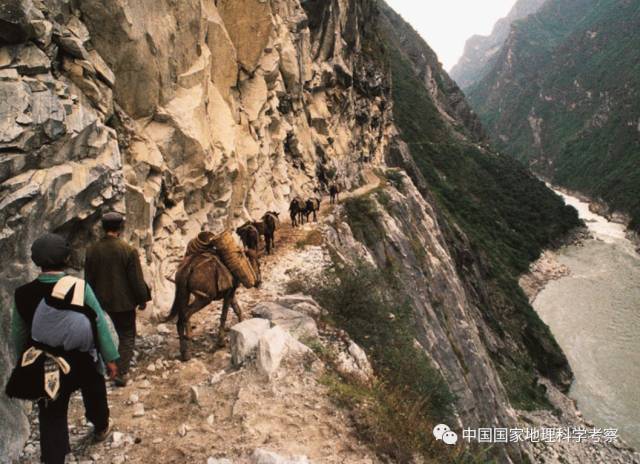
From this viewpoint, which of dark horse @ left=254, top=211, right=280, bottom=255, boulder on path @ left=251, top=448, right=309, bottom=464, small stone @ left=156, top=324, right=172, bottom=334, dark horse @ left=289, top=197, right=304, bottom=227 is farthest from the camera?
dark horse @ left=289, top=197, right=304, bottom=227

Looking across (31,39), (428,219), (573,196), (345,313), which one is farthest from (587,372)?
(573,196)

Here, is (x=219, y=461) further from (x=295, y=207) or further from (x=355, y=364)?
(x=295, y=207)

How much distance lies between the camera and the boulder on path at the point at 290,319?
6563 mm

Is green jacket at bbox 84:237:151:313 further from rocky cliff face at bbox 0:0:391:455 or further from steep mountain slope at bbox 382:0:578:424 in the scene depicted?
steep mountain slope at bbox 382:0:578:424

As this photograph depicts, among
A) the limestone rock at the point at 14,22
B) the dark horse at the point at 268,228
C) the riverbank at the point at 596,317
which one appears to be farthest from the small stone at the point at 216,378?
the riverbank at the point at 596,317

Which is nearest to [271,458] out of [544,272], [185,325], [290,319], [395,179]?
[185,325]

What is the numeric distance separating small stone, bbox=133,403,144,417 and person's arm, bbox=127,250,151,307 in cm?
114

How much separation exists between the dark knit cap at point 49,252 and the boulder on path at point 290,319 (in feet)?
11.9

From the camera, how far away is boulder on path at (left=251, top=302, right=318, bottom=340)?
656cm

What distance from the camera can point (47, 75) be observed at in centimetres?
600

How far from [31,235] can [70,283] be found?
7.06 ft

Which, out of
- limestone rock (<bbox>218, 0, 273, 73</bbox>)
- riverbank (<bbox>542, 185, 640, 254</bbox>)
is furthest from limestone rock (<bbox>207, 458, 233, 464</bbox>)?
riverbank (<bbox>542, 185, 640, 254</bbox>)

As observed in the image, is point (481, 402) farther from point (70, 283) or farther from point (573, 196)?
point (573, 196)

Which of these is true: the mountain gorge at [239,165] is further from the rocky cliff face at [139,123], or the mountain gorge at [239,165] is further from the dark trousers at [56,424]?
the dark trousers at [56,424]
